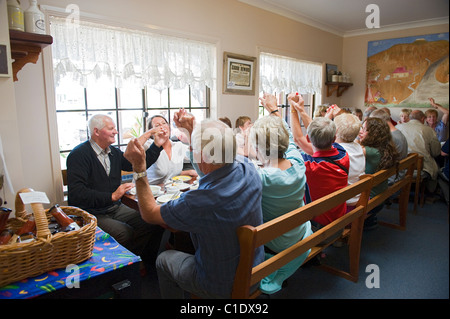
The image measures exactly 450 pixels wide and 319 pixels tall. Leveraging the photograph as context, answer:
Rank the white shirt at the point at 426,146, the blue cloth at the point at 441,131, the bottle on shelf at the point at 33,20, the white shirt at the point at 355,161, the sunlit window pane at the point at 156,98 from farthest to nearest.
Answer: the blue cloth at the point at 441,131 → the white shirt at the point at 426,146 → the sunlit window pane at the point at 156,98 → the white shirt at the point at 355,161 → the bottle on shelf at the point at 33,20

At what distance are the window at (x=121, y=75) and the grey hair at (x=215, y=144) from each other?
178cm

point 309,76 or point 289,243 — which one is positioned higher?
point 309,76

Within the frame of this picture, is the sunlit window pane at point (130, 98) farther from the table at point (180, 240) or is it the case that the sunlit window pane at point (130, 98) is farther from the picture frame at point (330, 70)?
the picture frame at point (330, 70)

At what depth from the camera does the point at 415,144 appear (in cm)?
380

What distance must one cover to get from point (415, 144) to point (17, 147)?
4.15 metres

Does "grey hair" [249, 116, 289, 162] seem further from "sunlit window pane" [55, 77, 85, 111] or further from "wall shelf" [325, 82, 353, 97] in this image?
"wall shelf" [325, 82, 353, 97]

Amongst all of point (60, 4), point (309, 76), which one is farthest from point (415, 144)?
point (60, 4)

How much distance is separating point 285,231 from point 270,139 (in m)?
0.53

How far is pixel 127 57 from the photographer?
9.46ft

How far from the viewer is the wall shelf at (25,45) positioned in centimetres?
173

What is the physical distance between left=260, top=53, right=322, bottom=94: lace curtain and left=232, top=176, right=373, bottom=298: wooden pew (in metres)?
2.67

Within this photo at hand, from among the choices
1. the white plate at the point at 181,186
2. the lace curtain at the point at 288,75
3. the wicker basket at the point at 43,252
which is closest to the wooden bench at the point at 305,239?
the wicker basket at the point at 43,252
